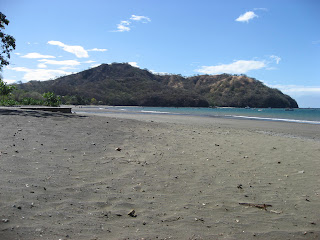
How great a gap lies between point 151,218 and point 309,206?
2685mm

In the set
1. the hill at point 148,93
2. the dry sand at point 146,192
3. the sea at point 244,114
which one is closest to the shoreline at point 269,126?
the sea at point 244,114

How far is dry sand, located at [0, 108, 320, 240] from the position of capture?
11.6 feet

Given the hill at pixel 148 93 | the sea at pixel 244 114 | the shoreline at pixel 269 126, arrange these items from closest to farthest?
the shoreline at pixel 269 126 → the sea at pixel 244 114 → the hill at pixel 148 93

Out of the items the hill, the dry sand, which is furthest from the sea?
the hill

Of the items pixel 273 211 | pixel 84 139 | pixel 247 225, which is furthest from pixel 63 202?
pixel 84 139

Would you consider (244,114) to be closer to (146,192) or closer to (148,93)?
(146,192)

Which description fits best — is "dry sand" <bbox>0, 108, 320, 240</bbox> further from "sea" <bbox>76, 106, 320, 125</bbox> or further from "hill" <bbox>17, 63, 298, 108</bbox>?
"hill" <bbox>17, 63, 298, 108</bbox>

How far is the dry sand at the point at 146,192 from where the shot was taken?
3.55 meters

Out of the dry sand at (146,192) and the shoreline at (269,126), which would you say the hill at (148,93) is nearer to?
the shoreline at (269,126)

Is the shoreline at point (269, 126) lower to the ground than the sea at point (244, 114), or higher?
lower

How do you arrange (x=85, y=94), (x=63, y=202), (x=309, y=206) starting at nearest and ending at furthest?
(x=63, y=202) → (x=309, y=206) → (x=85, y=94)

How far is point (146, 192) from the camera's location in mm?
4781

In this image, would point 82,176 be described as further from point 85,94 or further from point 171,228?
point 85,94

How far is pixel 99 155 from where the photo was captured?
687 centimetres
